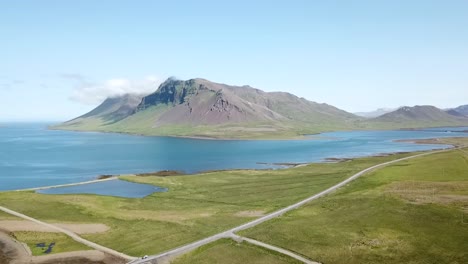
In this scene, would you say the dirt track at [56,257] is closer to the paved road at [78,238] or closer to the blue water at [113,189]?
the paved road at [78,238]

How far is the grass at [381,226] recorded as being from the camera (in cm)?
7025

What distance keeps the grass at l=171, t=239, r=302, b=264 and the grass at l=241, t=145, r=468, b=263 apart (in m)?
4.30

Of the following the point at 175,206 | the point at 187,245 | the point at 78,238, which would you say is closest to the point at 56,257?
the point at 78,238

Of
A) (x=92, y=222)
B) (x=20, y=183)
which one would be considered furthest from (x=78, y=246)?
(x=20, y=183)

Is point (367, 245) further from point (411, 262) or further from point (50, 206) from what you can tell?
point (50, 206)

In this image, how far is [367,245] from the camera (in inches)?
2916

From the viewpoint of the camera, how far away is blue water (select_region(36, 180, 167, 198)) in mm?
136500

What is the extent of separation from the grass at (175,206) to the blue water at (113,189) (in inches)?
232

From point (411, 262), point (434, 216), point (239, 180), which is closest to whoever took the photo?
point (411, 262)

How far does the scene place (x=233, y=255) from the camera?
71375mm

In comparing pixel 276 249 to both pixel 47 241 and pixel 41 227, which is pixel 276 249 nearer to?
pixel 47 241

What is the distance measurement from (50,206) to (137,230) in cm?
3753

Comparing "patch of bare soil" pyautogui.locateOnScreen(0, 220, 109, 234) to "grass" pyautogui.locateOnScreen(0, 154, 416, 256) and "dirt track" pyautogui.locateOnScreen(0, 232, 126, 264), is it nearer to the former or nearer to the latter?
"grass" pyautogui.locateOnScreen(0, 154, 416, 256)

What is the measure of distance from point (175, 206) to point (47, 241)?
3685 centimetres
